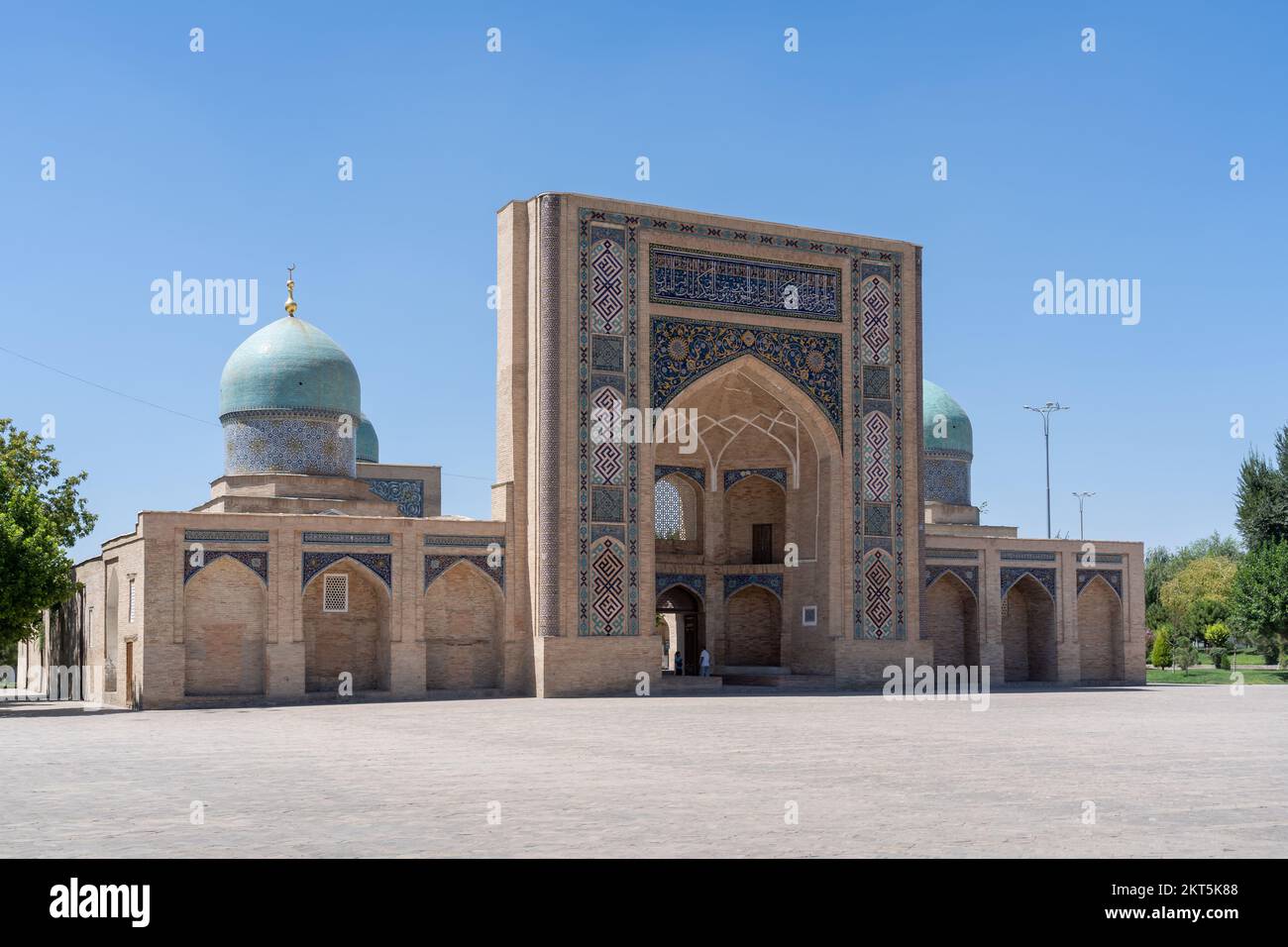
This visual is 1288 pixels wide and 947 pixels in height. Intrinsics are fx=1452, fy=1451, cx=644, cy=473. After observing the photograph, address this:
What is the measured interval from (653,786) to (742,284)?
16.2m

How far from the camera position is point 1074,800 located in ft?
25.9

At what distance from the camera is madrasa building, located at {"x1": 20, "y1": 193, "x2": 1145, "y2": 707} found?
20.9m

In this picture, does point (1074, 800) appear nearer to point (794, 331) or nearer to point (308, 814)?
point (308, 814)

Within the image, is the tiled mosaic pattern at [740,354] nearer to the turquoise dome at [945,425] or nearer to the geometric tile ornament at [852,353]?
the geometric tile ornament at [852,353]

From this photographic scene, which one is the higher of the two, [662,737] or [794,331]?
[794,331]

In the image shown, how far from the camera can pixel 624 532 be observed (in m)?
22.5

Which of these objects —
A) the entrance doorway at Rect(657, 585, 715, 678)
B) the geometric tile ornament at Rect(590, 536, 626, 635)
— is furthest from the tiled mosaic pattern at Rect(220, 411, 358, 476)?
the entrance doorway at Rect(657, 585, 715, 678)

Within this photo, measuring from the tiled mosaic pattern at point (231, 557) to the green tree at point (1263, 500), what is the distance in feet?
87.6

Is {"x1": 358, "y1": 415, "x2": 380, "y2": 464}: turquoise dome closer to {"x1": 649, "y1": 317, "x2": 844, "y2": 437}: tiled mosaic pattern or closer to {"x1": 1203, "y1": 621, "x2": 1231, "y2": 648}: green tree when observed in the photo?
{"x1": 649, "y1": 317, "x2": 844, "y2": 437}: tiled mosaic pattern

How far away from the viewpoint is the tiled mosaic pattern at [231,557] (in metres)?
20.2

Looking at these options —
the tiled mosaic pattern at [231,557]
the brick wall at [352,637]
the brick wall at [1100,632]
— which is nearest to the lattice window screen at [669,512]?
the brick wall at [352,637]

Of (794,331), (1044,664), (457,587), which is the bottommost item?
(1044,664)

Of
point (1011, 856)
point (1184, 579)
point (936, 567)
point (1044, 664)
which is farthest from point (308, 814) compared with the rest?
point (1184, 579)
